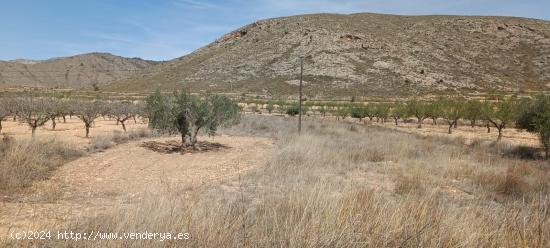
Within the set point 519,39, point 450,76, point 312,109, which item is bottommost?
point 312,109

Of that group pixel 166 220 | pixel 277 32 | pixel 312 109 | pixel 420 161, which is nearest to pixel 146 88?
pixel 277 32

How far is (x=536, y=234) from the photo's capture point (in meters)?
4.16

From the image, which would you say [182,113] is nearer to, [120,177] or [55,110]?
[120,177]

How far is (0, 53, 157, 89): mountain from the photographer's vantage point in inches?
6319

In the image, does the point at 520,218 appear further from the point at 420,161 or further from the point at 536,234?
→ the point at 420,161

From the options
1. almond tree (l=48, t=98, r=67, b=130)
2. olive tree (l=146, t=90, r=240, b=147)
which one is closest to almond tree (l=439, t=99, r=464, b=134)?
olive tree (l=146, t=90, r=240, b=147)

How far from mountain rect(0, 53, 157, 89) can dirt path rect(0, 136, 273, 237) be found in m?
142

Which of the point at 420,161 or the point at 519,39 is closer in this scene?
the point at 420,161

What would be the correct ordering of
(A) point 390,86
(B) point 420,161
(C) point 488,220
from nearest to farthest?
(C) point 488,220 → (B) point 420,161 → (A) point 390,86

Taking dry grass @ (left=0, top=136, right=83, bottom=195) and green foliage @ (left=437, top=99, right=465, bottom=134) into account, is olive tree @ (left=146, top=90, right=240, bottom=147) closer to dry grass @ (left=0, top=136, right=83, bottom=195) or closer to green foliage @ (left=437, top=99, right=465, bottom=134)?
dry grass @ (left=0, top=136, right=83, bottom=195)

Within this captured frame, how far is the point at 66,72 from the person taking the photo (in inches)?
6791

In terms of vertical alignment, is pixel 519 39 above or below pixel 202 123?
above

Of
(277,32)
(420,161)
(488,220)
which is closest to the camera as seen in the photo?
(488,220)

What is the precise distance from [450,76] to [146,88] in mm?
59320
